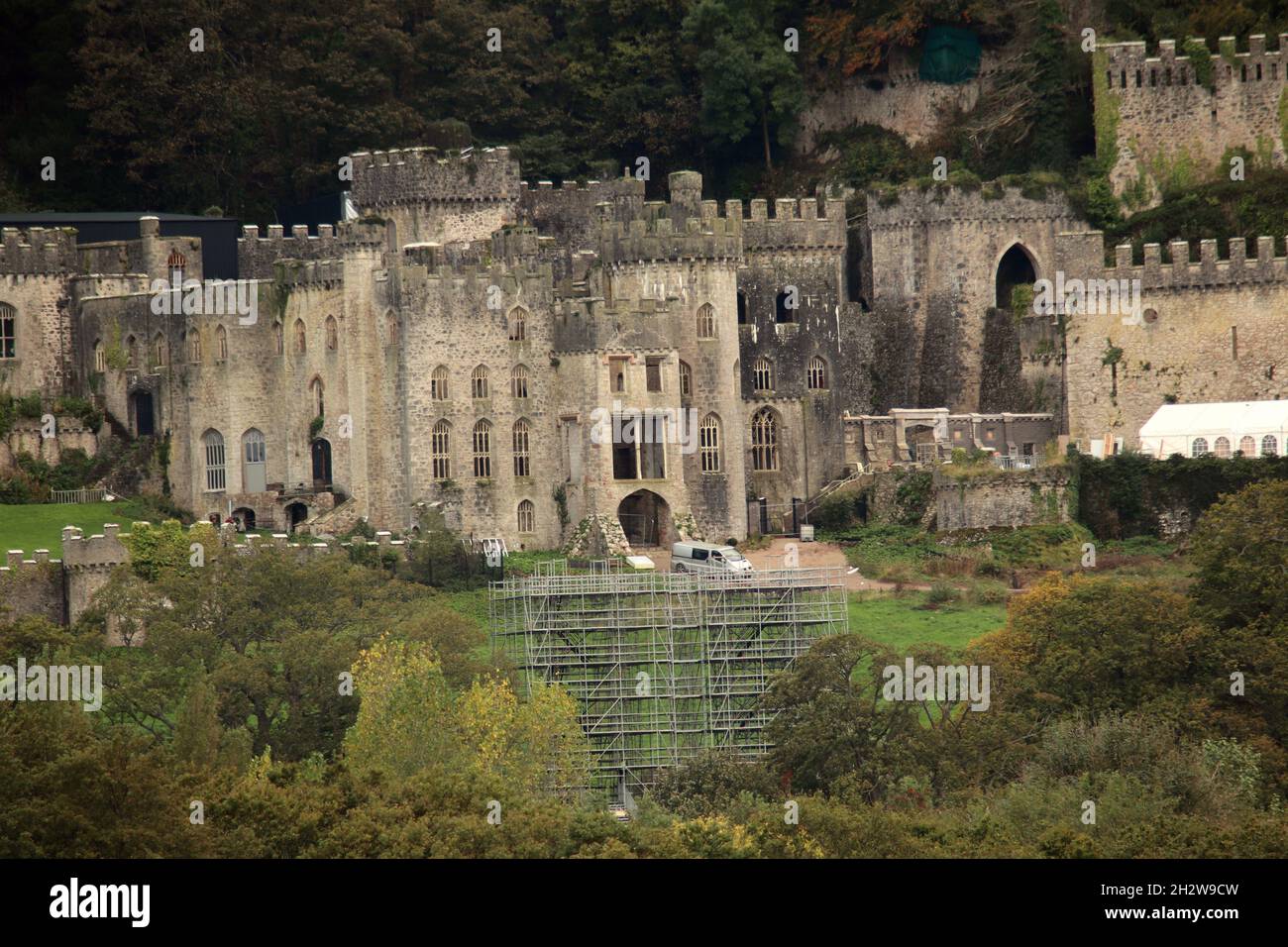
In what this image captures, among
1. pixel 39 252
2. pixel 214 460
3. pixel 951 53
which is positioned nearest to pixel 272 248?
pixel 39 252

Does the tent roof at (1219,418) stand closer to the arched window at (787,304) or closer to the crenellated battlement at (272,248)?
the arched window at (787,304)

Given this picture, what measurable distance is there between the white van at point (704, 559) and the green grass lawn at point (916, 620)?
10.9 feet

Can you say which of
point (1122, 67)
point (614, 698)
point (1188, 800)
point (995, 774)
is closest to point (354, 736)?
point (614, 698)

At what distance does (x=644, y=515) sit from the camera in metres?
82.0

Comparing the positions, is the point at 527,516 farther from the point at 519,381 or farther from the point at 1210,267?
the point at 1210,267

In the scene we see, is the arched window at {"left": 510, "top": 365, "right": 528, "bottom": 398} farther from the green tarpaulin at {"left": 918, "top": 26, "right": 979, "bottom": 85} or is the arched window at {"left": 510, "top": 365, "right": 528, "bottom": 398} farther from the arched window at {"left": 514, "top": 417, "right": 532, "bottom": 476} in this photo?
the green tarpaulin at {"left": 918, "top": 26, "right": 979, "bottom": 85}

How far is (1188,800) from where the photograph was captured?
56625 millimetres

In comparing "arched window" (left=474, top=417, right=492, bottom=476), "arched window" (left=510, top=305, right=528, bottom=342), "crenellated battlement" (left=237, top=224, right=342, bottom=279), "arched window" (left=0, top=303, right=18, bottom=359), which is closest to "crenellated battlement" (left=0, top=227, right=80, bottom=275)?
"arched window" (left=0, top=303, right=18, bottom=359)

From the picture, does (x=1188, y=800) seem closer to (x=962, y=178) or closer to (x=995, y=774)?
(x=995, y=774)

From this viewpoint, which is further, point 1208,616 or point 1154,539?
point 1154,539

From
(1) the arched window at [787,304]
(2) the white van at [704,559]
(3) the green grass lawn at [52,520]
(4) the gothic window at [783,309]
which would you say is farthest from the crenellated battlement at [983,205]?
(3) the green grass lawn at [52,520]

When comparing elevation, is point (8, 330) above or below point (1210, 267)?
below

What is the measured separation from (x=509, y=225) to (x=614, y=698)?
22178 mm

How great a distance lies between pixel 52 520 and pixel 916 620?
2577 cm
